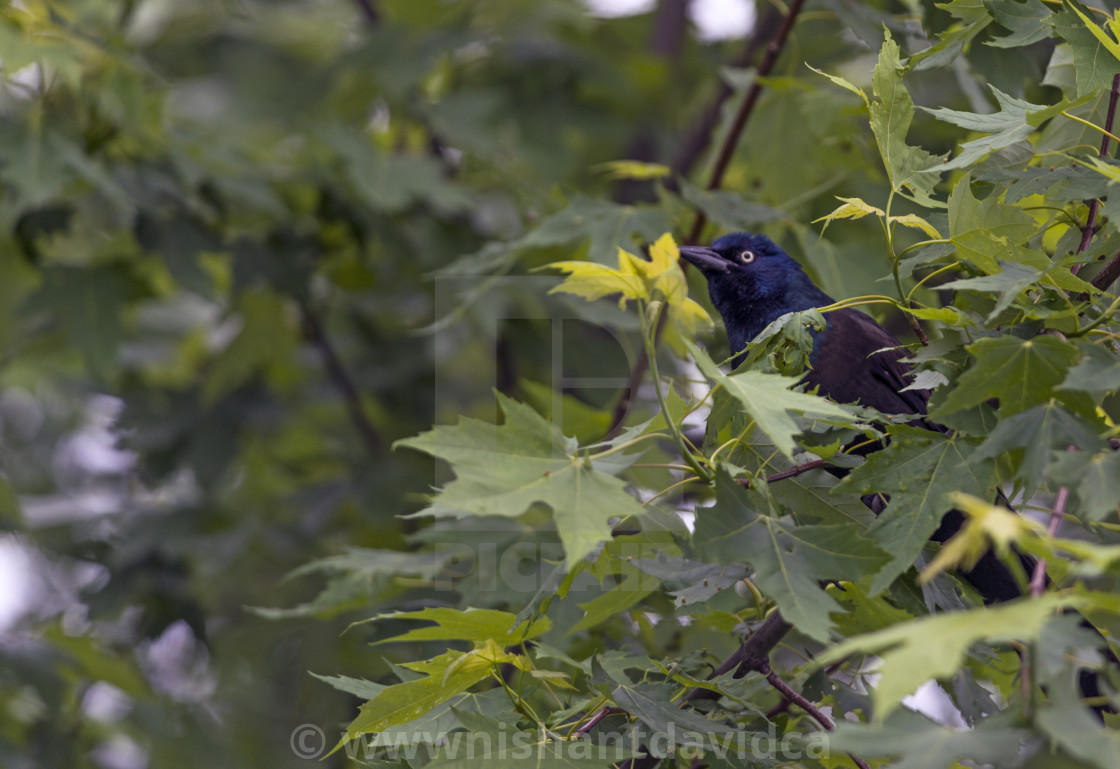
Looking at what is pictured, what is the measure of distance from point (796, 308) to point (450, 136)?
1.83m

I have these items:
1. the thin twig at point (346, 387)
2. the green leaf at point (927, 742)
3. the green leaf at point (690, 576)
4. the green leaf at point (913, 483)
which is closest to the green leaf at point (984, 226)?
the green leaf at point (913, 483)

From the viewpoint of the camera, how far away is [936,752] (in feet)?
3.84

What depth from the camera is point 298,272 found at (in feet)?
13.6

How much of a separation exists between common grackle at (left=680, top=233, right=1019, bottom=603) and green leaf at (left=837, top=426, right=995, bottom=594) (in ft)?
2.34

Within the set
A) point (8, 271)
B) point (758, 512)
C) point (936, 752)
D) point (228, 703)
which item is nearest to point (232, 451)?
point (8, 271)

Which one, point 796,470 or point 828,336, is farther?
point 828,336

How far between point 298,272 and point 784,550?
3053 millimetres

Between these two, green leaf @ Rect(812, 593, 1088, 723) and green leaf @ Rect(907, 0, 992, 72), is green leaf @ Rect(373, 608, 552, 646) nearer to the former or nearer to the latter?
green leaf @ Rect(812, 593, 1088, 723)

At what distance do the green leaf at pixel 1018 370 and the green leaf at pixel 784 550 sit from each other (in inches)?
12.1

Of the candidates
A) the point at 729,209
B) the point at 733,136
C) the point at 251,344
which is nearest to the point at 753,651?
the point at 729,209

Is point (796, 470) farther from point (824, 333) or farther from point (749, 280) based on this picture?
point (749, 280)

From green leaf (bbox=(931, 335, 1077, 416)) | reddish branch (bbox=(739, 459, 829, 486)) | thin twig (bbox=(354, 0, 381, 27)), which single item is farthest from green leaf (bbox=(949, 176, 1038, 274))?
thin twig (bbox=(354, 0, 381, 27))

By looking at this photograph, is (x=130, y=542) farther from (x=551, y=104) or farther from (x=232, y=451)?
(x=551, y=104)

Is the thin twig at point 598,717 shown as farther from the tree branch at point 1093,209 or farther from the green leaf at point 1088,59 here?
the green leaf at point 1088,59
